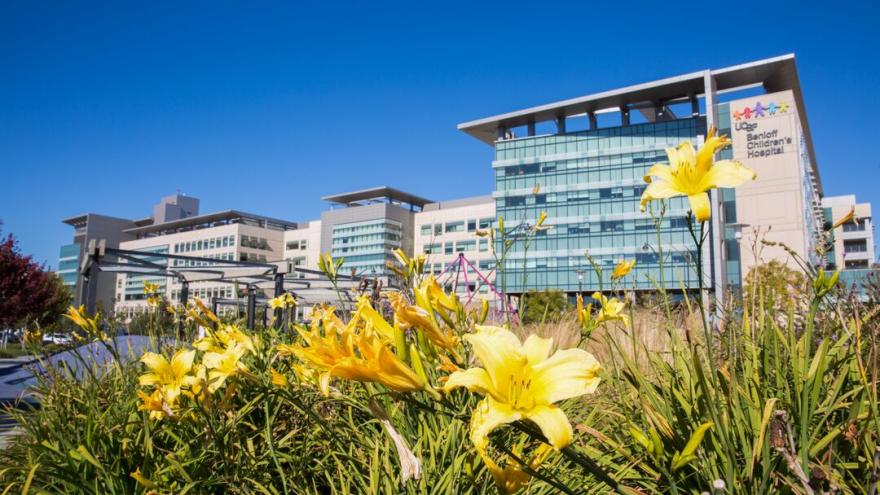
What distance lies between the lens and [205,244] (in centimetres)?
6875

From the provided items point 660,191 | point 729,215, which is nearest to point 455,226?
point 729,215

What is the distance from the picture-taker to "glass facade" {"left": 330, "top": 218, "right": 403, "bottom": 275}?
58531 mm

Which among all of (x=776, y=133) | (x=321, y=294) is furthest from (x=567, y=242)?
(x=321, y=294)

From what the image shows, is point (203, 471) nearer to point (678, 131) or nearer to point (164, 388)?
point (164, 388)

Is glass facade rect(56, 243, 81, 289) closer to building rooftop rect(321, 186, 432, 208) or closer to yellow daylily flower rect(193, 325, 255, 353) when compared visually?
building rooftop rect(321, 186, 432, 208)

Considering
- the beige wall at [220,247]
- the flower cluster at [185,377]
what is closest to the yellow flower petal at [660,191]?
the flower cluster at [185,377]

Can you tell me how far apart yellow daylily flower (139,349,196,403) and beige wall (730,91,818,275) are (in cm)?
4614

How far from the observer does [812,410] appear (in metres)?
1.27

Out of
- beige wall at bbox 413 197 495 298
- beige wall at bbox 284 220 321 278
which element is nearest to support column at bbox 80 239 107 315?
beige wall at bbox 413 197 495 298

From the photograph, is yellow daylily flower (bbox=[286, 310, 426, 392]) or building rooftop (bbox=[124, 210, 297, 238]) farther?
building rooftop (bbox=[124, 210, 297, 238])

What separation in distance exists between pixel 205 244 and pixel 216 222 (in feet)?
13.2

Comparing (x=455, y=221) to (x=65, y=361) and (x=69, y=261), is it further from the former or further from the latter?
(x=69, y=261)

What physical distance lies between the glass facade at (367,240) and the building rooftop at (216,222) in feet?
46.0

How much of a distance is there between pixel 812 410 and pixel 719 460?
0.26 metres
